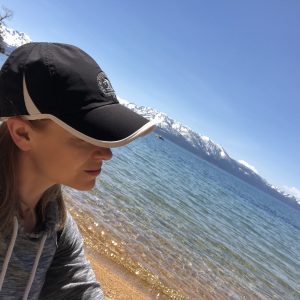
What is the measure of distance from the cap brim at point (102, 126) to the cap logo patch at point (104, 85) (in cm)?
6

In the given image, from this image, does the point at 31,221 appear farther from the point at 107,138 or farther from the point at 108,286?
the point at 108,286

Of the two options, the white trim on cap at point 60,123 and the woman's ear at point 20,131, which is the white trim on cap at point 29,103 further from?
the woman's ear at point 20,131

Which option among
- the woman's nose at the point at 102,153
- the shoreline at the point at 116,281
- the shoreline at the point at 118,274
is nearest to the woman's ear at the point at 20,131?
the woman's nose at the point at 102,153

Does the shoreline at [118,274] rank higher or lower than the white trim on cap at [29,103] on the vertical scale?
lower

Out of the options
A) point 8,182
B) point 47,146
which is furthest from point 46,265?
point 47,146

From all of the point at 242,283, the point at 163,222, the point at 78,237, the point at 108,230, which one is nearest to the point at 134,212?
the point at 163,222

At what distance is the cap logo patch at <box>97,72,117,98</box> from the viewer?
60.2 inches

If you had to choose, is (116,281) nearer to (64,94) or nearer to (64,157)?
(64,157)

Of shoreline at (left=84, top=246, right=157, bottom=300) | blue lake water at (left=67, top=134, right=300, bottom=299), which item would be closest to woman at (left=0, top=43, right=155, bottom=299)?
shoreline at (left=84, top=246, right=157, bottom=300)

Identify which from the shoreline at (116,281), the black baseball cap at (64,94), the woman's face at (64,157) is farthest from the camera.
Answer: the shoreline at (116,281)

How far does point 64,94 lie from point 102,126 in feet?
0.61

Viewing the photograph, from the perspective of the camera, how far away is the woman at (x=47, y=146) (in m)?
1.45

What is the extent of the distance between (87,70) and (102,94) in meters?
0.11

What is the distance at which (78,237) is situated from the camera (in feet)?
6.20
